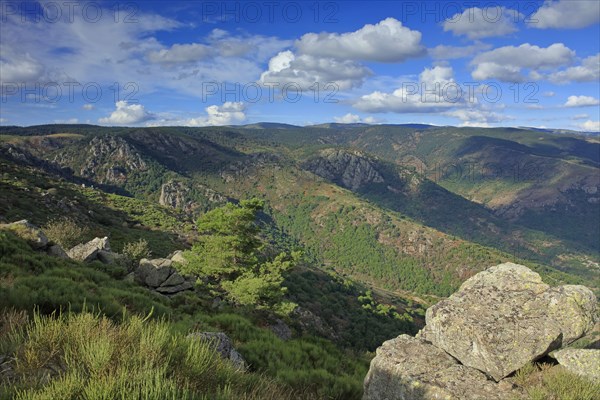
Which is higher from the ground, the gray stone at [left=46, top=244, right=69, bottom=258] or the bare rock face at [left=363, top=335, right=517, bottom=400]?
the gray stone at [left=46, top=244, right=69, bottom=258]

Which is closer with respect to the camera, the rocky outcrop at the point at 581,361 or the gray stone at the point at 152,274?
the rocky outcrop at the point at 581,361

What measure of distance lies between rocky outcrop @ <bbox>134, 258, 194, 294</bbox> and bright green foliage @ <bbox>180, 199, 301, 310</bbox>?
321cm

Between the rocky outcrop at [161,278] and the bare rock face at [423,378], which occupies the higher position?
the bare rock face at [423,378]

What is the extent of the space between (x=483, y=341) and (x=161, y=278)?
17.1 meters

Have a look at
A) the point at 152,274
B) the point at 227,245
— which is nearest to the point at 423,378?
the point at 152,274

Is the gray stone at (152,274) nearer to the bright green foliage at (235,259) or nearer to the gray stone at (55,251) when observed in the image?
the bright green foliage at (235,259)

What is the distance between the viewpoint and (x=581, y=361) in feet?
27.2

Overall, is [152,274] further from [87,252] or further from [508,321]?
[508,321]

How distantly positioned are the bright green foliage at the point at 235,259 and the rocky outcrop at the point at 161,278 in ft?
10.5

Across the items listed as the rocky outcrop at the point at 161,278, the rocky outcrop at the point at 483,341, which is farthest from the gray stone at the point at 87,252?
the rocky outcrop at the point at 483,341

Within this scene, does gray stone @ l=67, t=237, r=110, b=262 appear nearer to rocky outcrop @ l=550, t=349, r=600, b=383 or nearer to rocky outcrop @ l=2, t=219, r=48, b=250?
rocky outcrop @ l=2, t=219, r=48, b=250

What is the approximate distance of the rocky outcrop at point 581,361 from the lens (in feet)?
26.5

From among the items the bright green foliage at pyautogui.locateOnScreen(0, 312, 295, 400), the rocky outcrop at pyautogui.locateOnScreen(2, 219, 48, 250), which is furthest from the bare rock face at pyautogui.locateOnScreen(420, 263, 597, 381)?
the rocky outcrop at pyautogui.locateOnScreen(2, 219, 48, 250)

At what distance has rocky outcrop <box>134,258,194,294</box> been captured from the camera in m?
19.6
